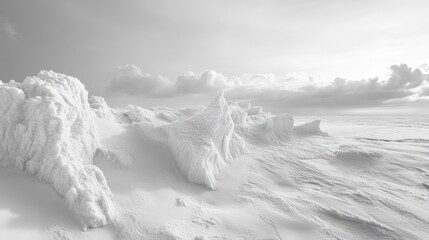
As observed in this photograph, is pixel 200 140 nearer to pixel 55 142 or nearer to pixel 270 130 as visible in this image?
pixel 55 142

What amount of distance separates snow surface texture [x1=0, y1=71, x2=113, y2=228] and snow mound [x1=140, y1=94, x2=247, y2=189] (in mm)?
2189

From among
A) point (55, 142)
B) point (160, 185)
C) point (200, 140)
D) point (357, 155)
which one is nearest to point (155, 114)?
point (200, 140)

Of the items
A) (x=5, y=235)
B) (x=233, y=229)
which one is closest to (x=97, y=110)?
(x=5, y=235)

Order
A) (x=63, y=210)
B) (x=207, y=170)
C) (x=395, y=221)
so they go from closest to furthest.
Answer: (x=63, y=210)
(x=395, y=221)
(x=207, y=170)

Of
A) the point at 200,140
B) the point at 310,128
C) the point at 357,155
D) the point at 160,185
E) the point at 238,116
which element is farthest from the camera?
the point at 310,128

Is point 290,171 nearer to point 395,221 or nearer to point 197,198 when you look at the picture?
point 395,221

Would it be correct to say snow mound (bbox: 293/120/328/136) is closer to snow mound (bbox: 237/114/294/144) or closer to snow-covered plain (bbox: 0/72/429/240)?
snow mound (bbox: 237/114/294/144)

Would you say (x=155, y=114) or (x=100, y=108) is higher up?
(x=100, y=108)

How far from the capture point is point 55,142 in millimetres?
4277

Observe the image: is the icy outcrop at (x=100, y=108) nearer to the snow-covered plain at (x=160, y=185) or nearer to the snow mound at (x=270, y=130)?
the snow-covered plain at (x=160, y=185)

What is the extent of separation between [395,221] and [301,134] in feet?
32.8

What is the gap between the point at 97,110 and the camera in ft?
24.1

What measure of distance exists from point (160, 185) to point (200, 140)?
6.11ft

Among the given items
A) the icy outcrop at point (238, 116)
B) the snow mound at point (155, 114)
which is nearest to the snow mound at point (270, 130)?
the icy outcrop at point (238, 116)
